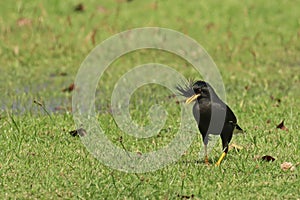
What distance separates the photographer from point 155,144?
7.23 metres

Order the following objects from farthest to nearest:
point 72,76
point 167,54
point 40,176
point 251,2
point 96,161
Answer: point 251,2 → point 167,54 → point 72,76 → point 96,161 → point 40,176

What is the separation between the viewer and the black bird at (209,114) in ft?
20.2

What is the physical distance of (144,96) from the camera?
9773 mm

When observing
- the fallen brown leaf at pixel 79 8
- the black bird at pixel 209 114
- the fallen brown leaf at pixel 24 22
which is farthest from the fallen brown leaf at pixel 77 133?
the fallen brown leaf at pixel 79 8

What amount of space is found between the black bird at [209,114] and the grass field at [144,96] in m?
0.28

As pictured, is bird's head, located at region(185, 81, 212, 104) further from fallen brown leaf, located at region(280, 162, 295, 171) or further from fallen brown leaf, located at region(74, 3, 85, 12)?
fallen brown leaf, located at region(74, 3, 85, 12)

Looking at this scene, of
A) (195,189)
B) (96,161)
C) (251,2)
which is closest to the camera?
(195,189)

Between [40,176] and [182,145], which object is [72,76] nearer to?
[182,145]

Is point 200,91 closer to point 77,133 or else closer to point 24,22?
point 77,133

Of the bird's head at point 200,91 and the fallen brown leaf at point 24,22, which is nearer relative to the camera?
the bird's head at point 200,91

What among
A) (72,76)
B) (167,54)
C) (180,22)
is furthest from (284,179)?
(180,22)

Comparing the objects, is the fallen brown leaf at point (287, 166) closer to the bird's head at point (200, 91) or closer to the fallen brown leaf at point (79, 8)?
the bird's head at point (200, 91)

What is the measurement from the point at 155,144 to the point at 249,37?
6.08 metres

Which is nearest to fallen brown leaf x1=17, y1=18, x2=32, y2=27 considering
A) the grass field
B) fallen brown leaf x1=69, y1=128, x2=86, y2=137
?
the grass field
